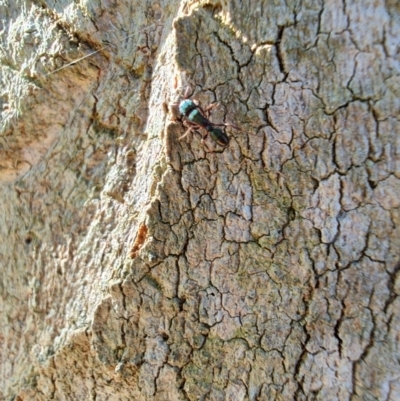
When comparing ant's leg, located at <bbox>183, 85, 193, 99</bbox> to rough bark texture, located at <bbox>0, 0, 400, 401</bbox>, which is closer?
rough bark texture, located at <bbox>0, 0, 400, 401</bbox>

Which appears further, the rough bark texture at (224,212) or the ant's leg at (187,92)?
the ant's leg at (187,92)

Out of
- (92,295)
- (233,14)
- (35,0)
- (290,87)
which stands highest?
(35,0)

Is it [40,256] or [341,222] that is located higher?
[341,222]

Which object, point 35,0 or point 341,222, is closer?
point 341,222

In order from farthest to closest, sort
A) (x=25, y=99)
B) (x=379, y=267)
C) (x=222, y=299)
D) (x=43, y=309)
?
(x=25, y=99)
(x=43, y=309)
(x=222, y=299)
(x=379, y=267)

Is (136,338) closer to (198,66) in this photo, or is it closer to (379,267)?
(379,267)

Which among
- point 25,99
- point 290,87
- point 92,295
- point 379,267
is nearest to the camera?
point 379,267

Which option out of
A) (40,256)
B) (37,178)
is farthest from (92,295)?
(37,178)

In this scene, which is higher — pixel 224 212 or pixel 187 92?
pixel 187 92
